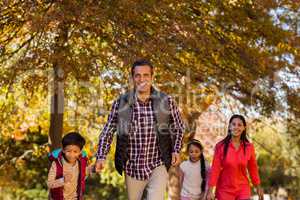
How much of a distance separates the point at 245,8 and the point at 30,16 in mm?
4438

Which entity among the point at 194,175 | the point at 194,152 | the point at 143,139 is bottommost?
the point at 194,175

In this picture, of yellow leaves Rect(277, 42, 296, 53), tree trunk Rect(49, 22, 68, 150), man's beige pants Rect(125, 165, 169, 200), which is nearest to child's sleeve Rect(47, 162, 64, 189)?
man's beige pants Rect(125, 165, 169, 200)

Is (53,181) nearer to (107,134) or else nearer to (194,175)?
(107,134)

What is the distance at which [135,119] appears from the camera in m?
5.45

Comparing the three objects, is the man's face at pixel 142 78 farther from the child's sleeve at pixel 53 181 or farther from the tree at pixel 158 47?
the tree at pixel 158 47

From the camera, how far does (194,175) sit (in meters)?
8.12

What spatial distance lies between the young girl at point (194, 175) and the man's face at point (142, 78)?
116 inches

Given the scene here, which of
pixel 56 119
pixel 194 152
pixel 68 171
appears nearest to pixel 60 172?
pixel 68 171

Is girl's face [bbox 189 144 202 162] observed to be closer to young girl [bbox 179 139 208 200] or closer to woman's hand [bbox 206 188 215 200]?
young girl [bbox 179 139 208 200]

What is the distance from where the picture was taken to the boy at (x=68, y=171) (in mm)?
5734

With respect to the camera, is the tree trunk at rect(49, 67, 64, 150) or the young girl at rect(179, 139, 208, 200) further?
the tree trunk at rect(49, 67, 64, 150)

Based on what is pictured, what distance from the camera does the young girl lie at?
26.5 feet

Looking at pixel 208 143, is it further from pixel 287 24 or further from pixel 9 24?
pixel 9 24

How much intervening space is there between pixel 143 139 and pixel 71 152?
2.80ft
